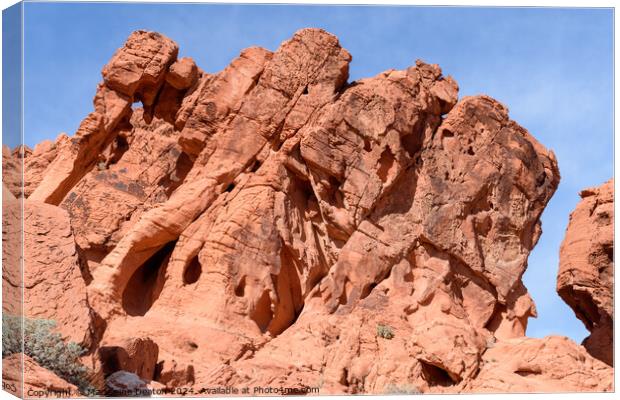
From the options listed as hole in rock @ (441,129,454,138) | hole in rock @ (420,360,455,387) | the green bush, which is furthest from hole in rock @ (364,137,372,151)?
the green bush

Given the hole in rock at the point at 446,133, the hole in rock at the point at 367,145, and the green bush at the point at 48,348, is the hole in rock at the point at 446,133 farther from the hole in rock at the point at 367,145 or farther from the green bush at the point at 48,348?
the green bush at the point at 48,348

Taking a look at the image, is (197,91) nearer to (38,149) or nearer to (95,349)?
(38,149)

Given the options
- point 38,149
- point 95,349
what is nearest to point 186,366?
point 95,349

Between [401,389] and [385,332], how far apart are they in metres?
2.15

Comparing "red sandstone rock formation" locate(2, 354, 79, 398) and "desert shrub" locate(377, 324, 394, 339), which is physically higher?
"desert shrub" locate(377, 324, 394, 339)

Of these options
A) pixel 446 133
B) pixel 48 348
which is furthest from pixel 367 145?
pixel 48 348

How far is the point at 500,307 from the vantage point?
112ft

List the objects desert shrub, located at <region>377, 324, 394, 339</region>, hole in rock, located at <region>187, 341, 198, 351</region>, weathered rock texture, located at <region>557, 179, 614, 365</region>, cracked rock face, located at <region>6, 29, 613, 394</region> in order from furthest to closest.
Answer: weathered rock texture, located at <region>557, 179, 614, 365</region> → desert shrub, located at <region>377, 324, 394, 339</region> → cracked rock face, located at <region>6, 29, 613, 394</region> → hole in rock, located at <region>187, 341, 198, 351</region>

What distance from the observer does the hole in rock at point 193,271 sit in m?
32.7

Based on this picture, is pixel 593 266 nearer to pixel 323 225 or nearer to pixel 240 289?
pixel 323 225

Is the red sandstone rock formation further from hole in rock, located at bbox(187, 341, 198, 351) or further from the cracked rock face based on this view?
hole in rock, located at bbox(187, 341, 198, 351)

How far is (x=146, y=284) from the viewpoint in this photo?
33.3m

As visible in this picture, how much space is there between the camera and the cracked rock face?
30344 millimetres

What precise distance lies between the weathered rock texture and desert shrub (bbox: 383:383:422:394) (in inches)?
182
